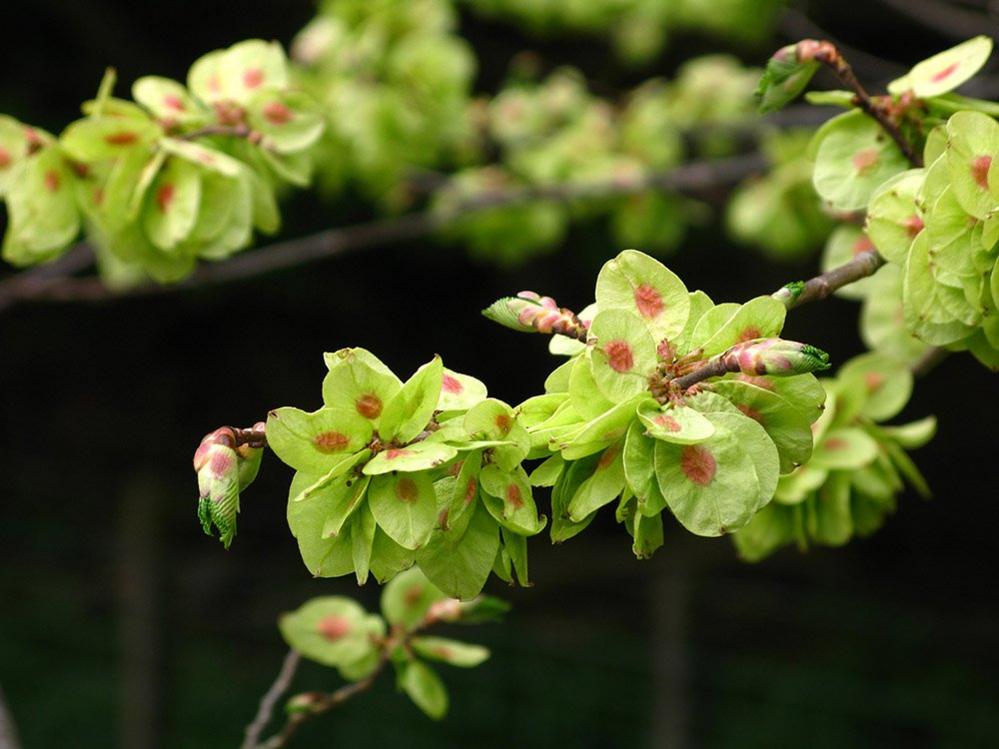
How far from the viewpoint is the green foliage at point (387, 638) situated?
39.0 inches

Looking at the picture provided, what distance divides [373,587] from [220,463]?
283 centimetres

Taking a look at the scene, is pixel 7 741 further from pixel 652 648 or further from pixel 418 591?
pixel 652 648

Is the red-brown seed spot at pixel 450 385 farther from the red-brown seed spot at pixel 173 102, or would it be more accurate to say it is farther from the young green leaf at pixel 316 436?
the red-brown seed spot at pixel 173 102

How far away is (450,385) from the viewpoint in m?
0.68

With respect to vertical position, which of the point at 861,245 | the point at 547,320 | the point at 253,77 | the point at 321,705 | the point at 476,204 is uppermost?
the point at 476,204

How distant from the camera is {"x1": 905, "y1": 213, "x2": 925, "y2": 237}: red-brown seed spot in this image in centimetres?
74

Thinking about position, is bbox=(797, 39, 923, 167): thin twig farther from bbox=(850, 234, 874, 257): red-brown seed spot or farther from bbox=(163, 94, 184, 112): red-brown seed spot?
bbox=(163, 94, 184, 112): red-brown seed spot

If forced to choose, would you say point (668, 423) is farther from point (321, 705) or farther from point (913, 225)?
point (321, 705)

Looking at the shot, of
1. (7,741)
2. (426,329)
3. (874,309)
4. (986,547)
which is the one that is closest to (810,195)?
(874,309)

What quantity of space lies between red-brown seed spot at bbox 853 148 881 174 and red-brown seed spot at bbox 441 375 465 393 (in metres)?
0.38

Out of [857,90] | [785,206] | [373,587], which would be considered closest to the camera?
[857,90]

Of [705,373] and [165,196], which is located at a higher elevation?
[165,196]

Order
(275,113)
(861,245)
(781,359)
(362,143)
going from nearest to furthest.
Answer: (781,359) < (861,245) < (275,113) < (362,143)

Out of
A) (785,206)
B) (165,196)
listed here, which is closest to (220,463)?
(165,196)
